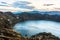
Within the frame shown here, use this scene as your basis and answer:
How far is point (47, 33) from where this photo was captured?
7.49 meters

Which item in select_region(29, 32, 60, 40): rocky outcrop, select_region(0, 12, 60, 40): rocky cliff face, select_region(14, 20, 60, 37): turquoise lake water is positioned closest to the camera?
select_region(0, 12, 60, 40): rocky cliff face

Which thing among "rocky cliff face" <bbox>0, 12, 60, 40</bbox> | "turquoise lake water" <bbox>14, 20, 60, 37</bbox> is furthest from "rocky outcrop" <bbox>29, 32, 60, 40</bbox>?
"turquoise lake water" <bbox>14, 20, 60, 37</bbox>

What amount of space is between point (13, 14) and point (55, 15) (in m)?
1.76

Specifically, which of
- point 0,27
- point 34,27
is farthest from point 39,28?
point 0,27

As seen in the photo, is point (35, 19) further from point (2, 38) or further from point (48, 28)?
point (2, 38)

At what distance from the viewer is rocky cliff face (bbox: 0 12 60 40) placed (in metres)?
6.78

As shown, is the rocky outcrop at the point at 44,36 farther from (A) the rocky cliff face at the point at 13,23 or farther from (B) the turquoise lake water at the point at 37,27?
(B) the turquoise lake water at the point at 37,27

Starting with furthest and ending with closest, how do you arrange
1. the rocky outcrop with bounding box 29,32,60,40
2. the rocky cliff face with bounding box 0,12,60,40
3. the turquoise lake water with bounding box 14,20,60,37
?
the turquoise lake water with bounding box 14,20,60,37, the rocky outcrop with bounding box 29,32,60,40, the rocky cliff face with bounding box 0,12,60,40

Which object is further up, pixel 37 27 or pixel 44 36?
pixel 37 27

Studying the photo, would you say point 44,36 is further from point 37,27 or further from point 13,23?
point 13,23

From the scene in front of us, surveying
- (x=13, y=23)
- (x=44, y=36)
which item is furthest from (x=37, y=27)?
(x=13, y=23)

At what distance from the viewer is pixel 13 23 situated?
27.2ft

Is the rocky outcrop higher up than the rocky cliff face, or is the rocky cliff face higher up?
the rocky cliff face

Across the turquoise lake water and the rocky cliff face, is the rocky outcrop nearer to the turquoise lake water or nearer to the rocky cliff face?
the rocky cliff face
